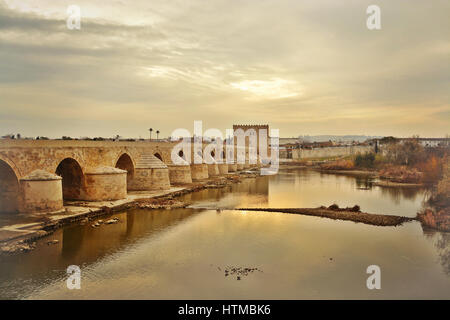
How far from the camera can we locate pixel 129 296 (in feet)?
28.3

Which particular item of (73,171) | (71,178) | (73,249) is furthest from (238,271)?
(71,178)

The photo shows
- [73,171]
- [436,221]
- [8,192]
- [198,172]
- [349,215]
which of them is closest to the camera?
[8,192]

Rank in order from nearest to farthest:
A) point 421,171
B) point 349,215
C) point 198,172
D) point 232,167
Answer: point 349,215 → point 198,172 → point 421,171 → point 232,167

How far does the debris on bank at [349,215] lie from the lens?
17.0 meters

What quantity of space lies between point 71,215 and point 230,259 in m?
8.08

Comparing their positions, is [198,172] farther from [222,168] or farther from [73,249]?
[73,249]

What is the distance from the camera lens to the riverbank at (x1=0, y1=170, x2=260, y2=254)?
11859mm

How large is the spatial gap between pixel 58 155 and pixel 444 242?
16.9 meters

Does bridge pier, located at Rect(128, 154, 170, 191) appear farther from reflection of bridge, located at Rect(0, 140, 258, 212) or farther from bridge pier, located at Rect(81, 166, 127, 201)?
bridge pier, located at Rect(81, 166, 127, 201)

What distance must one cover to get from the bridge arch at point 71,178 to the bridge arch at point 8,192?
3975mm

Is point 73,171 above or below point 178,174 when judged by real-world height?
above

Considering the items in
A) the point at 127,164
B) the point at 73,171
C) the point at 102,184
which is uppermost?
the point at 127,164

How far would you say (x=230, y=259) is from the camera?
37.0ft

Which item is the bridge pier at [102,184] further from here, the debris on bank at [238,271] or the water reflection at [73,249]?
the debris on bank at [238,271]
